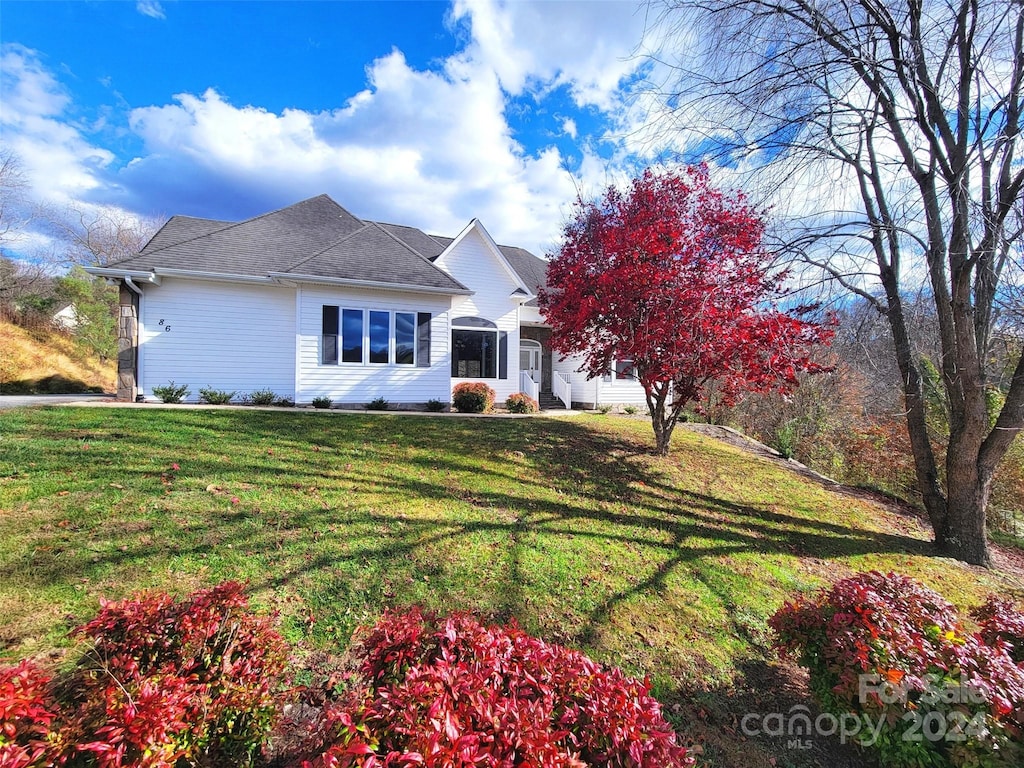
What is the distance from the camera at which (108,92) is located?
14.2m

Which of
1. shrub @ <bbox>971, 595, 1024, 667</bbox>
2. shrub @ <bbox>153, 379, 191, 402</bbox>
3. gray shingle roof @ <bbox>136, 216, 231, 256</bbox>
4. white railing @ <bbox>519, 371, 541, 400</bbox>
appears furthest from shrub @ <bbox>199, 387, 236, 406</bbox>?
shrub @ <bbox>971, 595, 1024, 667</bbox>

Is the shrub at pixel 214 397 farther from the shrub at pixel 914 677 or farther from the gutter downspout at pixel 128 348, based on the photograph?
the shrub at pixel 914 677

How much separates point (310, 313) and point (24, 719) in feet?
36.3

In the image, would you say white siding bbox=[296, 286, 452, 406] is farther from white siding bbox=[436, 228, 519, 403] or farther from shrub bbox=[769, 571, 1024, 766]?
shrub bbox=[769, 571, 1024, 766]

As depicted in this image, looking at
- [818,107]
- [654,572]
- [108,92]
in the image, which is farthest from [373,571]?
[108,92]

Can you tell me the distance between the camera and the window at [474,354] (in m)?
13.9

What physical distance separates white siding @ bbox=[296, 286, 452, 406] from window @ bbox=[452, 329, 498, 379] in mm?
837

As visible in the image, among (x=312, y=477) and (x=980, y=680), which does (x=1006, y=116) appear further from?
(x=312, y=477)

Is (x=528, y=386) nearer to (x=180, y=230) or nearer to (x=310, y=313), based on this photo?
(x=310, y=313)

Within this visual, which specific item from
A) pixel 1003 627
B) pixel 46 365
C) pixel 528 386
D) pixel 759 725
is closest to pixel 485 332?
pixel 528 386

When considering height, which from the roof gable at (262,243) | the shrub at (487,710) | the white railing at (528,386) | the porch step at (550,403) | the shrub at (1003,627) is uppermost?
the roof gable at (262,243)

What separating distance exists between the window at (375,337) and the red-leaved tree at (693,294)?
6112 mm

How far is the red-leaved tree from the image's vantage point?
6730 mm

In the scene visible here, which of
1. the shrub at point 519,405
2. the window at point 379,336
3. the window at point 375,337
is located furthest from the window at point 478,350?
the window at point 379,336
